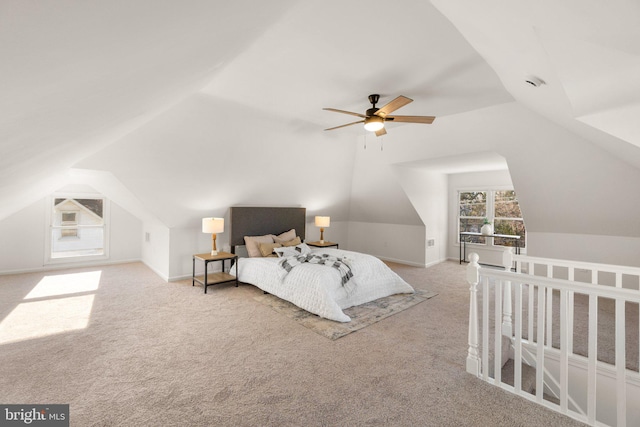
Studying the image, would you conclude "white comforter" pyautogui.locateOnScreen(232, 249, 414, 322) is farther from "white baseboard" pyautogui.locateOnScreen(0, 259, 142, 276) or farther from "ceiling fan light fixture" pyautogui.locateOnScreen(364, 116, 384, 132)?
"white baseboard" pyautogui.locateOnScreen(0, 259, 142, 276)

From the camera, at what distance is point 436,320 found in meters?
3.54

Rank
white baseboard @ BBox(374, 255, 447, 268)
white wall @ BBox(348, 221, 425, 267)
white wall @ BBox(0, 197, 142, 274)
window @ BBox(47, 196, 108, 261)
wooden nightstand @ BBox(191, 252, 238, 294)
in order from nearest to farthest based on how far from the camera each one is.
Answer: wooden nightstand @ BBox(191, 252, 238, 294) → white wall @ BBox(0, 197, 142, 274) → window @ BBox(47, 196, 108, 261) → white baseboard @ BBox(374, 255, 447, 268) → white wall @ BBox(348, 221, 425, 267)

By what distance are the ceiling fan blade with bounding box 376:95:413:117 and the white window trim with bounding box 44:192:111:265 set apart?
6236 mm

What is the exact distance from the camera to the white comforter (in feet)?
11.8

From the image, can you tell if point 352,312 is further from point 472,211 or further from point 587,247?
point 472,211

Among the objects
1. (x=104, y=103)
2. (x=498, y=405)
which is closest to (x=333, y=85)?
(x=104, y=103)

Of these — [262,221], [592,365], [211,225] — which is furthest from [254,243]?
[592,365]

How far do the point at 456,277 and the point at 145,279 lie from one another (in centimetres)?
567

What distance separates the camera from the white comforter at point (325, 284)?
11.8ft

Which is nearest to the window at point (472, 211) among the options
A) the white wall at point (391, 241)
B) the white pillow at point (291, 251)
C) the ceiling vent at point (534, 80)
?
the white wall at point (391, 241)

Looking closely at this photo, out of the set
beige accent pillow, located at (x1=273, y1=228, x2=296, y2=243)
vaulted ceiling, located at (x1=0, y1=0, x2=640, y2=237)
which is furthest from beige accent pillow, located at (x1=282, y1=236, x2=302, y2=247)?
vaulted ceiling, located at (x1=0, y1=0, x2=640, y2=237)

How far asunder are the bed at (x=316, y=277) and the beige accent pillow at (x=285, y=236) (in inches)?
4.1

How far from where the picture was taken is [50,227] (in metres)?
5.80

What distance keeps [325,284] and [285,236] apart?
2.39 metres
